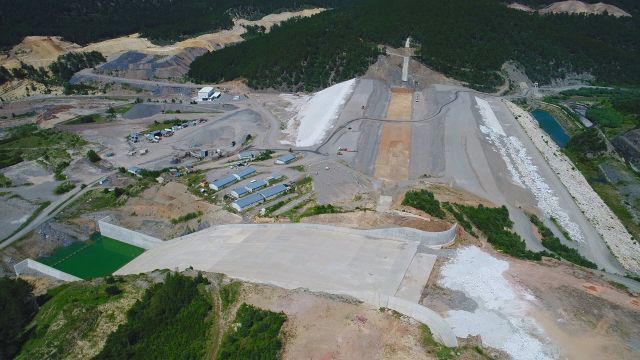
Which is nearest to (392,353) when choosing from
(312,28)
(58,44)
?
(312,28)

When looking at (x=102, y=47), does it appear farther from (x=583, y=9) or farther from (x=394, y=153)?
(x=583, y=9)

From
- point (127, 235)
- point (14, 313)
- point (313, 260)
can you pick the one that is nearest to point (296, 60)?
point (127, 235)

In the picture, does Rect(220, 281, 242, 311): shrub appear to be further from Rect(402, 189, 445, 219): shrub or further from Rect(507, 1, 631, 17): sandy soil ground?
Rect(507, 1, 631, 17): sandy soil ground

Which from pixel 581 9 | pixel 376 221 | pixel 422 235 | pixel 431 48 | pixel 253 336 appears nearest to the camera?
pixel 253 336

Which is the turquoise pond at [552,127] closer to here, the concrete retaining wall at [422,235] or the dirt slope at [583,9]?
the concrete retaining wall at [422,235]

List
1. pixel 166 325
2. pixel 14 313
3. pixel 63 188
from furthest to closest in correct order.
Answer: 1. pixel 63 188
2. pixel 14 313
3. pixel 166 325

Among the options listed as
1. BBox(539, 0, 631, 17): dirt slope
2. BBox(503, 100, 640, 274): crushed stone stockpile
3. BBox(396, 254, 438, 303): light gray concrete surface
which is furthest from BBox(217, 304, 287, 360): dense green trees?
BBox(539, 0, 631, 17): dirt slope

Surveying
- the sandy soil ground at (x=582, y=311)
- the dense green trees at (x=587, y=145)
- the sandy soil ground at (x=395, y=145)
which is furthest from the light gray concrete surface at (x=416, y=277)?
the dense green trees at (x=587, y=145)
